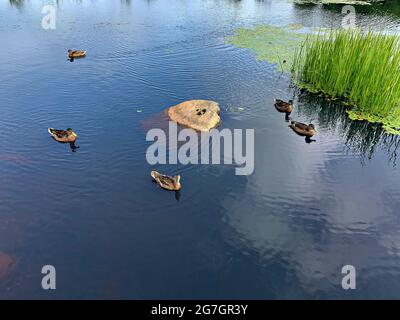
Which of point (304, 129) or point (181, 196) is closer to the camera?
point (181, 196)

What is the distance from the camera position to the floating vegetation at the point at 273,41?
2998 centimetres

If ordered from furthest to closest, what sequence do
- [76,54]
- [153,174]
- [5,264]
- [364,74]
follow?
[76,54] < [364,74] < [153,174] < [5,264]

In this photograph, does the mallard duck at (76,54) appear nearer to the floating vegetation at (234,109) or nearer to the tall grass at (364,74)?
the floating vegetation at (234,109)

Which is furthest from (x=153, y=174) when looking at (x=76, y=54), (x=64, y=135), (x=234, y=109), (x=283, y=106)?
(x=76, y=54)

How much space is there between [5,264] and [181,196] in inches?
266

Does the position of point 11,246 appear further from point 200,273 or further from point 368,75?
point 368,75

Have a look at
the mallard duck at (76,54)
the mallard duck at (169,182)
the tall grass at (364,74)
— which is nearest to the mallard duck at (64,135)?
the mallard duck at (169,182)

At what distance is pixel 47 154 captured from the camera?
1745 centimetres

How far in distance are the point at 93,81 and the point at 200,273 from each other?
A: 1805 cm

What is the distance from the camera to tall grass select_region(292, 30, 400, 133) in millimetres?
20219

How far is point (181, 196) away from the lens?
15.0m

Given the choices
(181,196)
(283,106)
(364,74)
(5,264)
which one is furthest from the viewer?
(283,106)

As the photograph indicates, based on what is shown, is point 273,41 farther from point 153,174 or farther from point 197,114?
point 153,174

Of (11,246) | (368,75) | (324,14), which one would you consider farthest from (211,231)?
(324,14)
